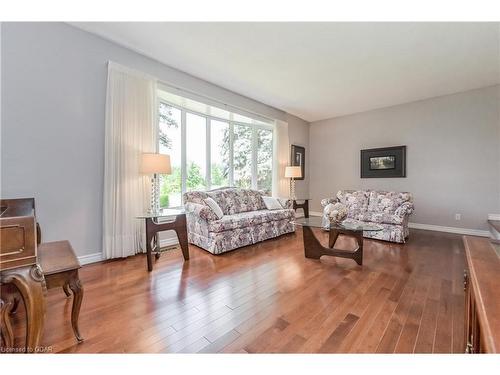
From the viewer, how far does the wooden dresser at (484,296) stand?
58cm

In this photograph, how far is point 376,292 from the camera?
1962 millimetres

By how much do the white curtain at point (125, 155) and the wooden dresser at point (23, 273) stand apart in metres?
1.65

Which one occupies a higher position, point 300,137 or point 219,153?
point 300,137

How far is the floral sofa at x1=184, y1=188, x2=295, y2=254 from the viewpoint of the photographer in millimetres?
2957

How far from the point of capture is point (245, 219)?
326 centimetres

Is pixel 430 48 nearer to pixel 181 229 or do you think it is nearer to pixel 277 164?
pixel 277 164

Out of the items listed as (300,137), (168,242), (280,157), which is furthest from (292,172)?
(168,242)

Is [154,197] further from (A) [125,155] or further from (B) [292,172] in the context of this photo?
(B) [292,172]

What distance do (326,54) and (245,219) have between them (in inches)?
98.1

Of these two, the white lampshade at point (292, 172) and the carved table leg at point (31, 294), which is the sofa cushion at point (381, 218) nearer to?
the white lampshade at point (292, 172)

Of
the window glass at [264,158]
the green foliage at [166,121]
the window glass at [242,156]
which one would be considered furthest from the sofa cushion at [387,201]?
the green foliage at [166,121]
